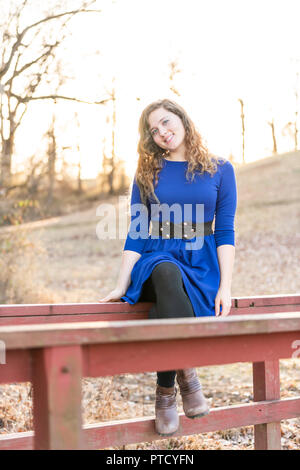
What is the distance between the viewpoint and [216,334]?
54.1 inches

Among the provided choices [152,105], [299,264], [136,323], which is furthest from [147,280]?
[299,264]

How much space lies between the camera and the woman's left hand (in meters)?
2.48

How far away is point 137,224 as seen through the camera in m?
2.70

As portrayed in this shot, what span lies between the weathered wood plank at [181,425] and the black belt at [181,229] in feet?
2.76

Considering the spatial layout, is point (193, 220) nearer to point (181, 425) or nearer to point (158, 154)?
point (158, 154)

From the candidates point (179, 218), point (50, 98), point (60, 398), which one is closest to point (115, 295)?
point (179, 218)

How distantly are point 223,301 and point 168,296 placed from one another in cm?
35

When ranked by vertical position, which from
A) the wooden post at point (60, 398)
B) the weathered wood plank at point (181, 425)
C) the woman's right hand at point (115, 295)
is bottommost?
the weathered wood plank at point (181, 425)

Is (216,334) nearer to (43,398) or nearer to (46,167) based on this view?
(43,398)

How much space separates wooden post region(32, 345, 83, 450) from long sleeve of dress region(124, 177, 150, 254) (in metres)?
1.41

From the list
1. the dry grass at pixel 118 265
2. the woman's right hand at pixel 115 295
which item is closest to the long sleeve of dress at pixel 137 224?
the woman's right hand at pixel 115 295

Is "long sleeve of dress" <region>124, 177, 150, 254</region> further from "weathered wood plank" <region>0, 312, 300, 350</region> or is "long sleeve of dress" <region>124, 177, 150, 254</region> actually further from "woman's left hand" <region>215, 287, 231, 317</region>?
"weathered wood plank" <region>0, 312, 300, 350</region>

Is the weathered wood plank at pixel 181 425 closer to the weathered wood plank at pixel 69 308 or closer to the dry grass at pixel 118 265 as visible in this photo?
the weathered wood plank at pixel 69 308

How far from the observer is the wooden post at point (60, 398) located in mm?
1229
